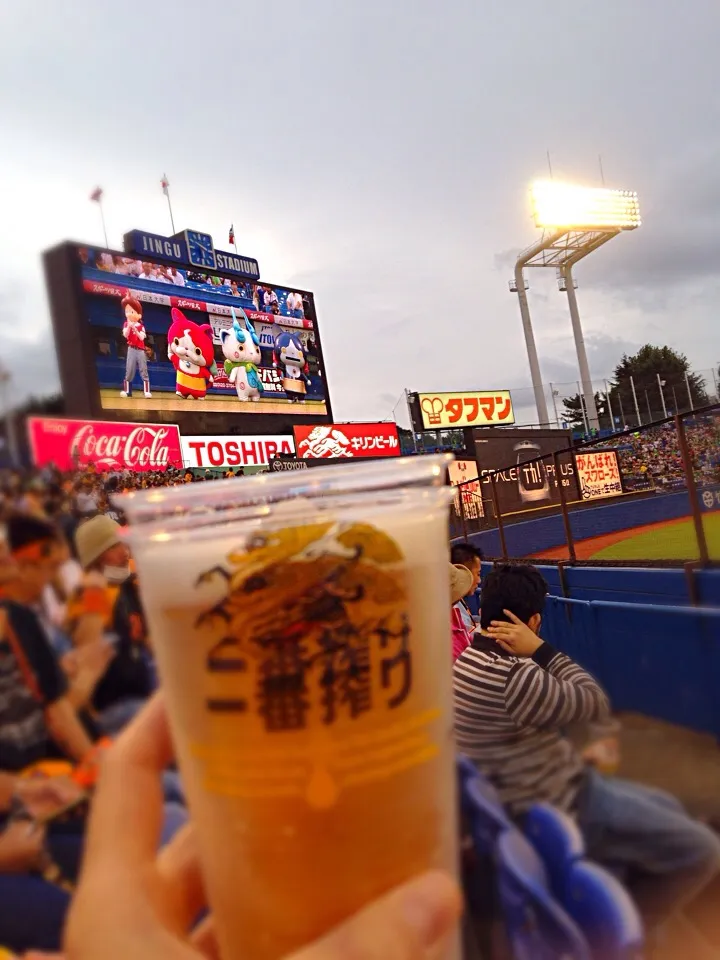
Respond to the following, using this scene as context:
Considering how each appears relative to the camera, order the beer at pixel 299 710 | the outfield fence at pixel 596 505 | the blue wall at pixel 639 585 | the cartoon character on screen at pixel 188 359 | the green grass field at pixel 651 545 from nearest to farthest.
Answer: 1. the beer at pixel 299 710
2. the cartoon character on screen at pixel 188 359
3. the blue wall at pixel 639 585
4. the outfield fence at pixel 596 505
5. the green grass field at pixel 651 545

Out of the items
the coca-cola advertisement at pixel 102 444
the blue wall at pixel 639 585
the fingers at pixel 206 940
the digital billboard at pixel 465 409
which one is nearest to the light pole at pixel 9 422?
the coca-cola advertisement at pixel 102 444

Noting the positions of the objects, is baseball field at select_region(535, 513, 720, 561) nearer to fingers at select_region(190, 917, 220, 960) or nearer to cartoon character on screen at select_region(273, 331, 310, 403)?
cartoon character on screen at select_region(273, 331, 310, 403)

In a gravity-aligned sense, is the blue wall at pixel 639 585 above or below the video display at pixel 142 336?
below

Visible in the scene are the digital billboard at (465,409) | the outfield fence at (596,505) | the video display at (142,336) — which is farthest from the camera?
the digital billboard at (465,409)

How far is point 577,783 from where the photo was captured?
0.42 m

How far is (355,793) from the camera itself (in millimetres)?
321

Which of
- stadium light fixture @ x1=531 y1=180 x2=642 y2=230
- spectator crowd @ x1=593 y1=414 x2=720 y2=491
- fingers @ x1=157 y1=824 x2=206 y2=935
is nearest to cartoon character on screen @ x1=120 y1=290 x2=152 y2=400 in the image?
fingers @ x1=157 y1=824 x2=206 y2=935

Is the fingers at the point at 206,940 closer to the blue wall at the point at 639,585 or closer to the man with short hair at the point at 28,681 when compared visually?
the man with short hair at the point at 28,681

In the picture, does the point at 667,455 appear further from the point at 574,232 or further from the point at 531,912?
the point at 574,232

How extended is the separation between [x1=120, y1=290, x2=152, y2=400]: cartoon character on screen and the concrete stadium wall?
28.1 ft

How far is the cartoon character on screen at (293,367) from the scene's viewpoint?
25.1 ft

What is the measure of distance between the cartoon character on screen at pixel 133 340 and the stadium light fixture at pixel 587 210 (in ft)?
80.2

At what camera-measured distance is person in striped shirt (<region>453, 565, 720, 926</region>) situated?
38 centimetres

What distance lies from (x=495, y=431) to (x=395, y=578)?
1762 centimetres
